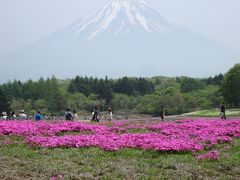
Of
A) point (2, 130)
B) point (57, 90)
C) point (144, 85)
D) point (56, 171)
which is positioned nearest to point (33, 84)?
point (57, 90)

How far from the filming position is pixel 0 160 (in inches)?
552

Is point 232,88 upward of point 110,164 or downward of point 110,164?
upward

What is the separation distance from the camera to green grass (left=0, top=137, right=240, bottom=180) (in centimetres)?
1208

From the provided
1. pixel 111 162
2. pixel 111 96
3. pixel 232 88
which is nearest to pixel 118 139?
pixel 111 162

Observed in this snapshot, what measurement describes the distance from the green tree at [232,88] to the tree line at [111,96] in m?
1.32

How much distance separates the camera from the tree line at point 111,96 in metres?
133

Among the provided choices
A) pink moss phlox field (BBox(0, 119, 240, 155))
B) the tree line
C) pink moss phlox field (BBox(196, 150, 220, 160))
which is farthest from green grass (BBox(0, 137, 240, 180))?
the tree line

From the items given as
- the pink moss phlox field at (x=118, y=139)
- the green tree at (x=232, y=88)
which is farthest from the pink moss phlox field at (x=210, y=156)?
the green tree at (x=232, y=88)

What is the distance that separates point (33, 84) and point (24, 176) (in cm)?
15663

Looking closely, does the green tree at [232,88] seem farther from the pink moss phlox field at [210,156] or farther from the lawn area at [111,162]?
the pink moss phlox field at [210,156]

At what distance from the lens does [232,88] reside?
103 m

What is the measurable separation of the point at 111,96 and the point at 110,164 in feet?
489

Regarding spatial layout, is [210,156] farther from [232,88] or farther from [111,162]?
[232,88]

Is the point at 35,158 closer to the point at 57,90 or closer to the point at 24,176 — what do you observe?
the point at 24,176
